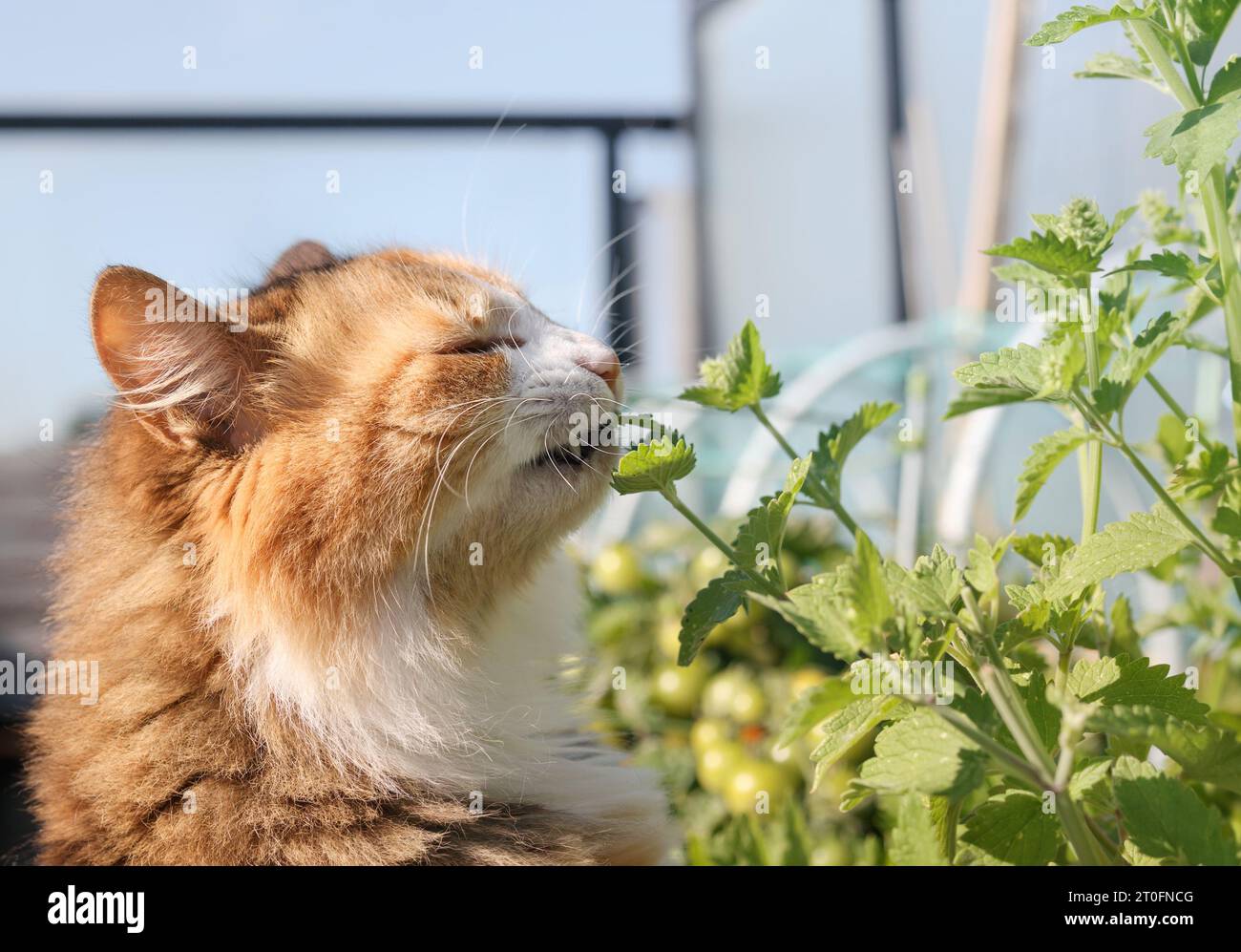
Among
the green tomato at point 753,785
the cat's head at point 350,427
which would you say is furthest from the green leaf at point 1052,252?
the green tomato at point 753,785

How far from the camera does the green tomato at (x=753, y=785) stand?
1.50 meters

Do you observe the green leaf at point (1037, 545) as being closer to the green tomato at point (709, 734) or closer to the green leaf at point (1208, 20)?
the green leaf at point (1208, 20)

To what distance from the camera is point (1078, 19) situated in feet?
1.92

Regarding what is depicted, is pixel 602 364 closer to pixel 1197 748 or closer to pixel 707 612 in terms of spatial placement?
pixel 707 612

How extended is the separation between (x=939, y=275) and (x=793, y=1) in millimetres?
2193

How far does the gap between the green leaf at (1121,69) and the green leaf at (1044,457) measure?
240 millimetres

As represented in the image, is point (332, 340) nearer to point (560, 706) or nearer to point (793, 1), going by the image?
point (560, 706)

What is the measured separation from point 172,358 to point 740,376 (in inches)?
21.6

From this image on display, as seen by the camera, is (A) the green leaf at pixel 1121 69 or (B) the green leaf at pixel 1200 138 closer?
(B) the green leaf at pixel 1200 138

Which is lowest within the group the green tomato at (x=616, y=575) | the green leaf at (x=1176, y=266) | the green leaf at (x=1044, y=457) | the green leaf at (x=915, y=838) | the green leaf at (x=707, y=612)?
the green tomato at (x=616, y=575)

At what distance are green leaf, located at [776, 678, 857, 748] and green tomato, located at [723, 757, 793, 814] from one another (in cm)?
105

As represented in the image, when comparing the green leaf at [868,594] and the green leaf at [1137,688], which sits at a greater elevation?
the green leaf at [868,594]

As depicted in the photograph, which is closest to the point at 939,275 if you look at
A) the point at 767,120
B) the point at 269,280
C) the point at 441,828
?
the point at 767,120
